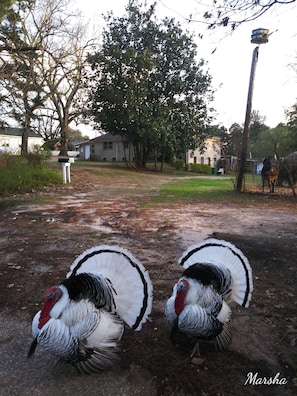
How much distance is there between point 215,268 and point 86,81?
2504cm

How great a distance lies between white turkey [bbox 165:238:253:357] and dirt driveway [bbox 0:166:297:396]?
0.96 feet

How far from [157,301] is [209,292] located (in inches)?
46.3

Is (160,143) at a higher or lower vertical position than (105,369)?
higher

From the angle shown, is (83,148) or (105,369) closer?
(105,369)

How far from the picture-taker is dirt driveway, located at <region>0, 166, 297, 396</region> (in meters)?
2.22

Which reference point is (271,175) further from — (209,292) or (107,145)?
(107,145)

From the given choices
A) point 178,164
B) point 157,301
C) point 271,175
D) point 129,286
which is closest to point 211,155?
point 178,164

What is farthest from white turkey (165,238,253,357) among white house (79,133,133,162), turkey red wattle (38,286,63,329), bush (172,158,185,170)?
white house (79,133,133,162)

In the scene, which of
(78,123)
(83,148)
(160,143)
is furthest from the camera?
(83,148)

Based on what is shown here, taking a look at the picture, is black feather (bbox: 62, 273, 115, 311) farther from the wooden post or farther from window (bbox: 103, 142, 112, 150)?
window (bbox: 103, 142, 112, 150)

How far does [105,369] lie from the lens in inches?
90.2

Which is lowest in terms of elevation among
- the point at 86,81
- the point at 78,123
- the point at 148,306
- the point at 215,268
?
the point at 148,306

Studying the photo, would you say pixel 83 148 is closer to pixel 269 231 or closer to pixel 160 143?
pixel 160 143

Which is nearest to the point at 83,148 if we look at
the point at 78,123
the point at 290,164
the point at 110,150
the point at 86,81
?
the point at 110,150
